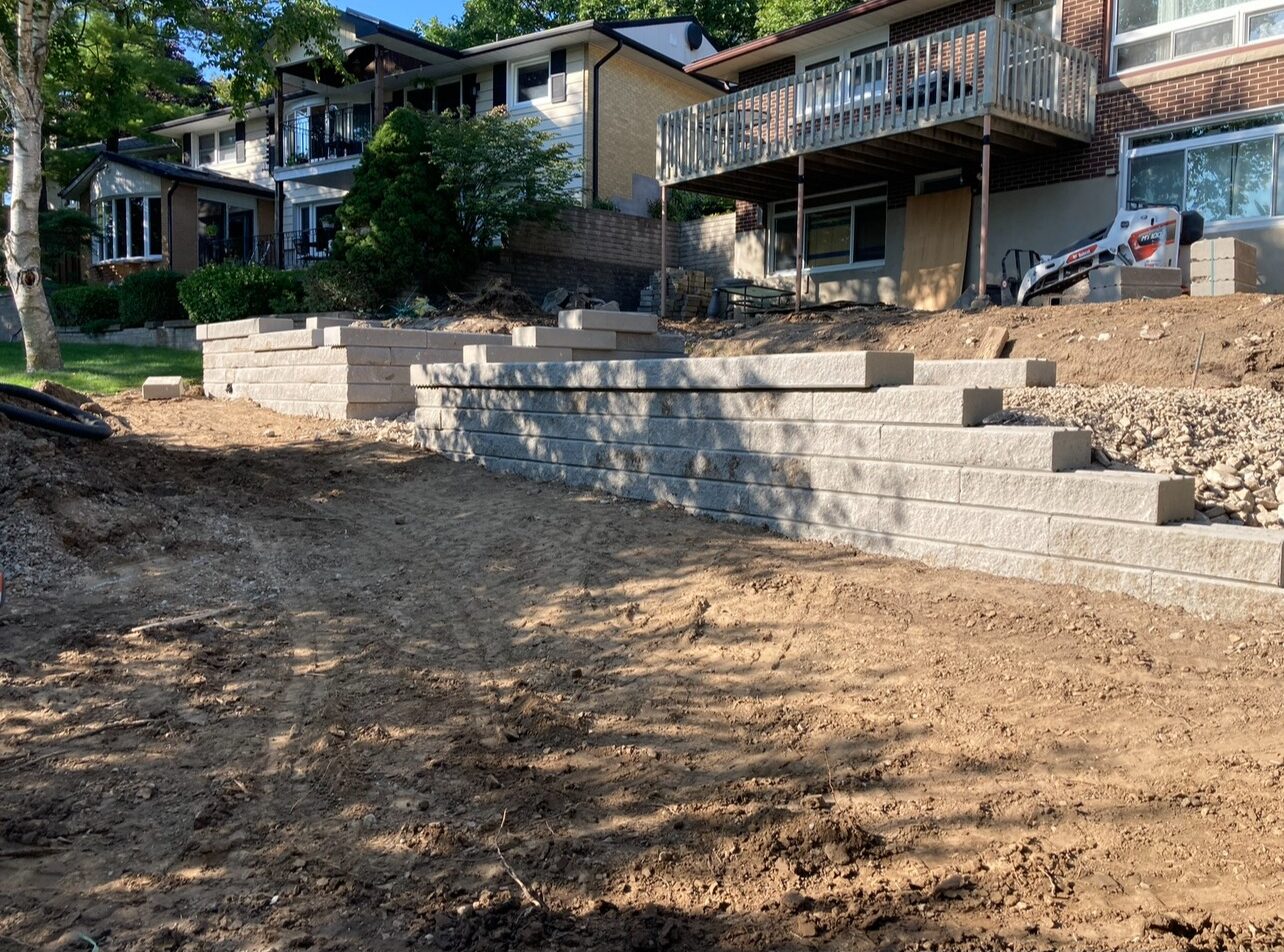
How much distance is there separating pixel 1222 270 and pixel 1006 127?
4.80m

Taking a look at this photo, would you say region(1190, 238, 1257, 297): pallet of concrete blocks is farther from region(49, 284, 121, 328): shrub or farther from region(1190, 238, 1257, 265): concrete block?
region(49, 284, 121, 328): shrub

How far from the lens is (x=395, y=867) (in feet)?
10.8

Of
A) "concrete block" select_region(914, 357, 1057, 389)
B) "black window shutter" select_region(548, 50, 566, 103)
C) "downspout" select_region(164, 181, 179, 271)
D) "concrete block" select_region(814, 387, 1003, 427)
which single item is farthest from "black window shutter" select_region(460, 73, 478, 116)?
"concrete block" select_region(814, 387, 1003, 427)

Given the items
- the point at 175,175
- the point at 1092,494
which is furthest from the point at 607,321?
the point at 175,175

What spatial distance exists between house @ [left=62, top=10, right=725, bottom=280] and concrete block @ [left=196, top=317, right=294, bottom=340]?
9769mm

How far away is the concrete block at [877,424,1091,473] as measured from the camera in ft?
16.5

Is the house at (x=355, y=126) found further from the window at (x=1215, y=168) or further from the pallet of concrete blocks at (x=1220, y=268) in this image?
the pallet of concrete blocks at (x=1220, y=268)

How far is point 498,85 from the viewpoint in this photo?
2798 cm

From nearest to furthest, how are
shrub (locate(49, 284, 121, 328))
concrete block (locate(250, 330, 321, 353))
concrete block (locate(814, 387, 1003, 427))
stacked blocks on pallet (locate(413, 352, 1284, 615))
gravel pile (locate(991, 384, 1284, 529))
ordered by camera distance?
stacked blocks on pallet (locate(413, 352, 1284, 615)), gravel pile (locate(991, 384, 1284, 529)), concrete block (locate(814, 387, 1003, 427)), concrete block (locate(250, 330, 321, 353)), shrub (locate(49, 284, 121, 328))

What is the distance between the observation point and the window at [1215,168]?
14.6 meters

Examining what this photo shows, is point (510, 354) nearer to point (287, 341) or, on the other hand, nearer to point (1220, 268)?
point (287, 341)

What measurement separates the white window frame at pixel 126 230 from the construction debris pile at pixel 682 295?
18.1 m

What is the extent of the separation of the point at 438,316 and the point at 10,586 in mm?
11608

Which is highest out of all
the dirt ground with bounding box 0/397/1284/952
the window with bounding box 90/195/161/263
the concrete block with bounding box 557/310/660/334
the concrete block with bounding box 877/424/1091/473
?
the window with bounding box 90/195/161/263
